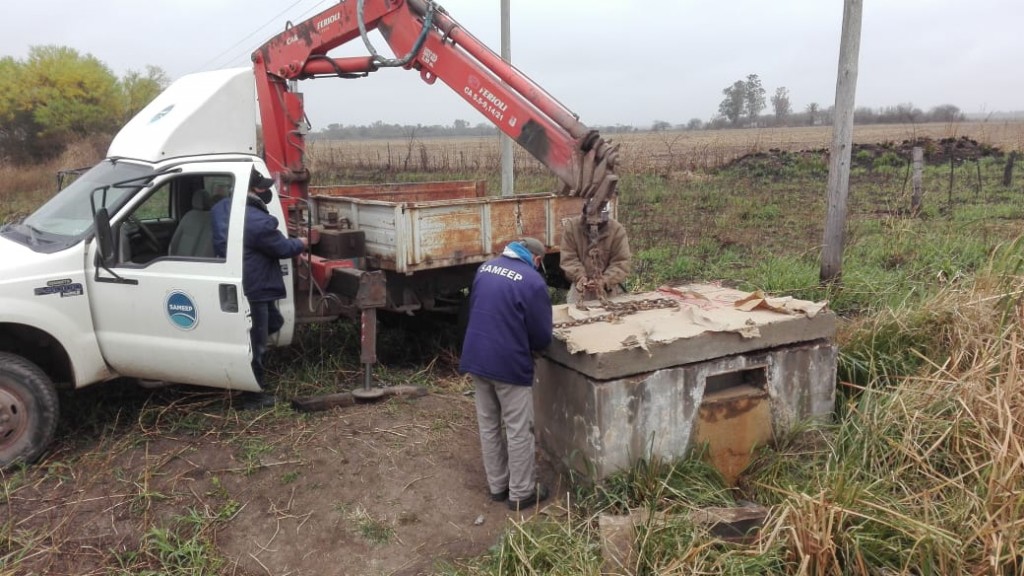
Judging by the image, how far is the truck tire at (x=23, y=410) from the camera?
5070mm

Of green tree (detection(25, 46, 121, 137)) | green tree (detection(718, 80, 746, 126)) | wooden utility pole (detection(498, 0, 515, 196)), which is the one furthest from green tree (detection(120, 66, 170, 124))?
green tree (detection(718, 80, 746, 126))

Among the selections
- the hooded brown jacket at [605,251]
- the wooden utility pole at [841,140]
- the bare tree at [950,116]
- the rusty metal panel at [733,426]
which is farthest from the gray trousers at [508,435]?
the bare tree at [950,116]

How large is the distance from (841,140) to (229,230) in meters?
5.36

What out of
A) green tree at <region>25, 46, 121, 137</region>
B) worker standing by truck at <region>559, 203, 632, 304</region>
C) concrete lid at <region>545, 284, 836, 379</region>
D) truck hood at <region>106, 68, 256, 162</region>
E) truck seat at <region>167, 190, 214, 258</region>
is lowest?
concrete lid at <region>545, 284, 836, 379</region>

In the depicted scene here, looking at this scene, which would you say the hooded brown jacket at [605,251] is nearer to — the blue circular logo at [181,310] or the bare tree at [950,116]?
the blue circular logo at [181,310]

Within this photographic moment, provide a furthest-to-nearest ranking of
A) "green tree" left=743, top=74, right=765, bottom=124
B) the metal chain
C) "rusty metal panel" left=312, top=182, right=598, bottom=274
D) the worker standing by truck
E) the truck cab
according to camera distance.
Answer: "green tree" left=743, top=74, right=765, bottom=124
"rusty metal panel" left=312, top=182, right=598, bottom=274
the worker standing by truck
the metal chain
the truck cab

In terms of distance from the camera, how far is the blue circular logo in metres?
5.41

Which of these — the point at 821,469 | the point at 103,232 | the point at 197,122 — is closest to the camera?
the point at 821,469

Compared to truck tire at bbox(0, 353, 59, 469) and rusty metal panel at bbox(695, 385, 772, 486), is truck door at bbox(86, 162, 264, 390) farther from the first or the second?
rusty metal panel at bbox(695, 385, 772, 486)

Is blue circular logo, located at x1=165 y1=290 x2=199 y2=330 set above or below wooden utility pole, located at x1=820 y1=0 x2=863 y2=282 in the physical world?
below

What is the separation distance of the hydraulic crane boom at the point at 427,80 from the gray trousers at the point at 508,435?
1.88 metres

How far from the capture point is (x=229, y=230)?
18.0 ft

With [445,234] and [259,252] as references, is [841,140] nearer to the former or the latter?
[445,234]

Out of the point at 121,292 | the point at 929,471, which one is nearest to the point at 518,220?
the point at 121,292
